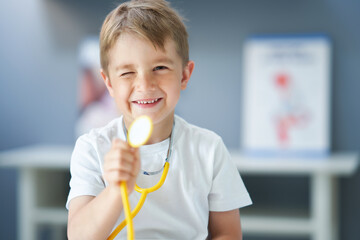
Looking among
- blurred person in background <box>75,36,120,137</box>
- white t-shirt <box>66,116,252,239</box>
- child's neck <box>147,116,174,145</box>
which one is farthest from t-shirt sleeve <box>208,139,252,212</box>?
blurred person in background <box>75,36,120,137</box>

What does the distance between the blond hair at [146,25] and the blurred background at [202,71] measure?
136cm

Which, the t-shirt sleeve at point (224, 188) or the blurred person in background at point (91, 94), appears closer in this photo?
the t-shirt sleeve at point (224, 188)

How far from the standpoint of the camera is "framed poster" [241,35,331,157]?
203 cm

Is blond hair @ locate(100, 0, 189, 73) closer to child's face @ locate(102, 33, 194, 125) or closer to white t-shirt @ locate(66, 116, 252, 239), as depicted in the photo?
child's face @ locate(102, 33, 194, 125)

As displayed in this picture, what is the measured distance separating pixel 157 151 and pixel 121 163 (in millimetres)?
283

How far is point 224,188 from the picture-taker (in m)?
0.87

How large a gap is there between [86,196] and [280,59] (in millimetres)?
1481

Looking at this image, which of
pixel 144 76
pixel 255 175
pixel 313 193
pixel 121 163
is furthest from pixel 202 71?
pixel 121 163

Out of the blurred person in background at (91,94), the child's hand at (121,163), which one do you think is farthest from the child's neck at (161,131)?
the blurred person in background at (91,94)

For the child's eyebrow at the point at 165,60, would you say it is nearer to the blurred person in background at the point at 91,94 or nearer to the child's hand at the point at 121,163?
the child's hand at the point at 121,163

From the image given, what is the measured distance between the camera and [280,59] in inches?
81.8

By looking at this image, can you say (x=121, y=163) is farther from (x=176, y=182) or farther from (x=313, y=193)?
(x=313, y=193)

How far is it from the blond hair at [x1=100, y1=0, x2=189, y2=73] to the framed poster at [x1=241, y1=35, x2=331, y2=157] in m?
1.27

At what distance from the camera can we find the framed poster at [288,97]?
2.03 m
